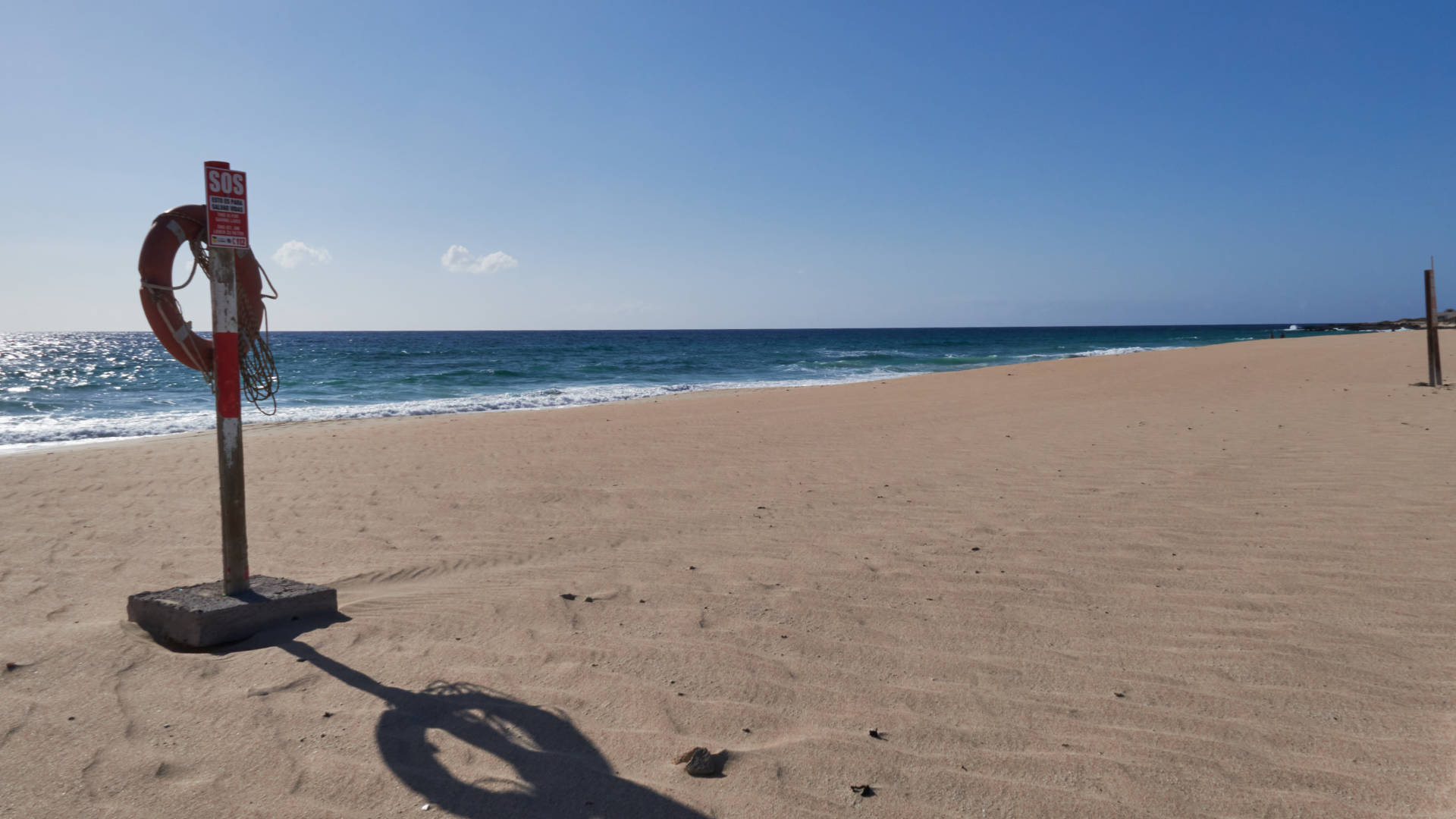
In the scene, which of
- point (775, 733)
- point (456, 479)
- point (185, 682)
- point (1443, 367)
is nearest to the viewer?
point (775, 733)

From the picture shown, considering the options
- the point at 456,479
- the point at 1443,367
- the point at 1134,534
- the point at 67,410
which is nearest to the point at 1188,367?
the point at 1443,367

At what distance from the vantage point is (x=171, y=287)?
157 inches

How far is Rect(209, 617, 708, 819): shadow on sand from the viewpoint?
2.54m

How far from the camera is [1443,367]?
16.8 meters

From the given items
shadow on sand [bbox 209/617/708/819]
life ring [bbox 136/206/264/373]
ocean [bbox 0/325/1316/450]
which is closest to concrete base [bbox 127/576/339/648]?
shadow on sand [bbox 209/617/708/819]

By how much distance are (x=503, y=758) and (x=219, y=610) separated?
205 cm

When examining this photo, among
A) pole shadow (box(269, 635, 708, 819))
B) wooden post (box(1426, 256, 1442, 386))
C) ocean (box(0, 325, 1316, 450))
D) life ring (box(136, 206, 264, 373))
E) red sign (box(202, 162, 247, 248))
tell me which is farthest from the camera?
ocean (box(0, 325, 1316, 450))

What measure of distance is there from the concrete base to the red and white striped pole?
0.16 m

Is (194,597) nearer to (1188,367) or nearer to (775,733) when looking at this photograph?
(775,733)

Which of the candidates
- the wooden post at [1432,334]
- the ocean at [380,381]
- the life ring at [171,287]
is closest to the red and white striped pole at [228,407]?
the life ring at [171,287]

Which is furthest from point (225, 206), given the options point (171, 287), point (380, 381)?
point (380, 381)

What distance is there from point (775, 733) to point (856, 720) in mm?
342

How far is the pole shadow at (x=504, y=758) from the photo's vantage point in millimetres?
2537

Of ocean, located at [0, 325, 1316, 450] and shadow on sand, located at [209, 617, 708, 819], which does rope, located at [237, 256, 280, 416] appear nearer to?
shadow on sand, located at [209, 617, 708, 819]
